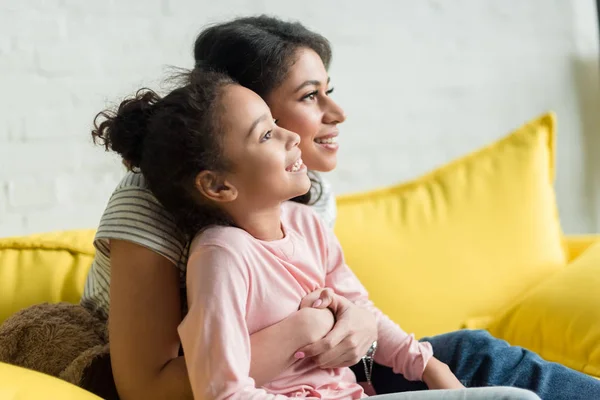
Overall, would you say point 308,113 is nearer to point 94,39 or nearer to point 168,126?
point 168,126

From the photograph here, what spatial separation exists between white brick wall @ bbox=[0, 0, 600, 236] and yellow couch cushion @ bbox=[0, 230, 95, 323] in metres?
0.26

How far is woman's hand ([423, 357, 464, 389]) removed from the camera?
116 cm

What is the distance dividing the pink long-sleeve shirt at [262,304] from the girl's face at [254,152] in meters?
0.06

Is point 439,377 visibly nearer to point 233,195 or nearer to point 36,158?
point 233,195

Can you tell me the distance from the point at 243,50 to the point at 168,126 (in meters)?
0.25

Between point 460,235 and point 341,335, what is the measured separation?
70cm

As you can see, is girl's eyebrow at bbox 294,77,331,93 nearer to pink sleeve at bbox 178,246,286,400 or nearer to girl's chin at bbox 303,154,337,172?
girl's chin at bbox 303,154,337,172

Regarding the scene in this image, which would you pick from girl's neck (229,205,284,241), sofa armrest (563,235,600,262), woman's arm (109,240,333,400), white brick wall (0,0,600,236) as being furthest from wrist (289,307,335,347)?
sofa armrest (563,235,600,262)

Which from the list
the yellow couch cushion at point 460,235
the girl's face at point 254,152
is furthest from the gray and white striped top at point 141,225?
the yellow couch cushion at point 460,235

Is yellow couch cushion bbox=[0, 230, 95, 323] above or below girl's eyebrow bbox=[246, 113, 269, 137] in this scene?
below

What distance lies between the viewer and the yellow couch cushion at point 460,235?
164 cm

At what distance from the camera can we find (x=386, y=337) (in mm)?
1219

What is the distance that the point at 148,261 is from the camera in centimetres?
107

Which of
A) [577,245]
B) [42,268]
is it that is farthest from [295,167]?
[577,245]
